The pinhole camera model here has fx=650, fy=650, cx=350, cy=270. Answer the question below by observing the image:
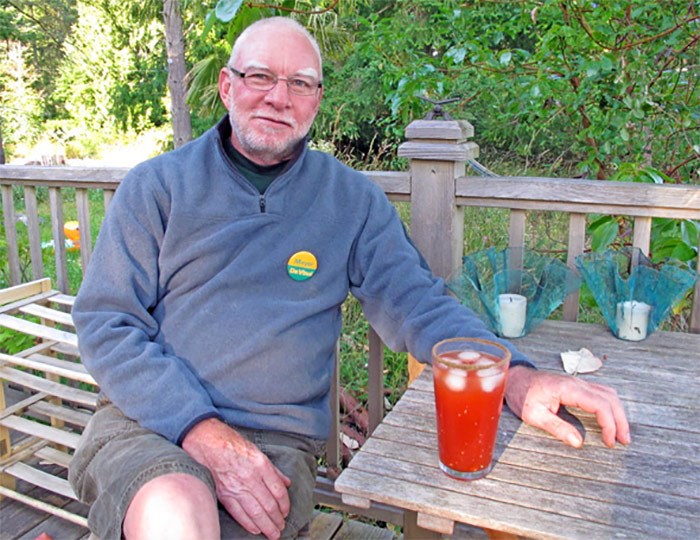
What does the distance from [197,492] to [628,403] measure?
0.87 m

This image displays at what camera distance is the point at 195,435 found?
53.6 inches

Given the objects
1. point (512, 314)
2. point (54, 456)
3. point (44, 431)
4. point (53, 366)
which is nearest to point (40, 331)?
point (53, 366)

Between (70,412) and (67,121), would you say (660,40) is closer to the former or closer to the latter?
(70,412)

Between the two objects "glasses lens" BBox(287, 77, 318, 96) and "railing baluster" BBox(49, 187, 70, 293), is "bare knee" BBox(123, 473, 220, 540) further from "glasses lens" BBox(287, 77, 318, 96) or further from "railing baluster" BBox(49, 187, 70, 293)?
"railing baluster" BBox(49, 187, 70, 293)

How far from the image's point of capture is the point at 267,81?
1727 mm

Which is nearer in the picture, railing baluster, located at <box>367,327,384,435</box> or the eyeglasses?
the eyeglasses

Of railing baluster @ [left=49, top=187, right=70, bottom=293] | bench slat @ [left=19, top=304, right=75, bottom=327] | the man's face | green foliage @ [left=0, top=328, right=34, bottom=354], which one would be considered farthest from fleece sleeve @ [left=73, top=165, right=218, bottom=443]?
green foliage @ [left=0, top=328, right=34, bottom=354]

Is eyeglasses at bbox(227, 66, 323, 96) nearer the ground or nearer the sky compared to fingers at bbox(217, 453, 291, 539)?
nearer the sky

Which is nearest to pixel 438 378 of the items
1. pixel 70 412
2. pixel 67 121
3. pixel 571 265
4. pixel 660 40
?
pixel 571 265

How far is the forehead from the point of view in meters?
1.71

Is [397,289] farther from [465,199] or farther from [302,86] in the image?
[302,86]

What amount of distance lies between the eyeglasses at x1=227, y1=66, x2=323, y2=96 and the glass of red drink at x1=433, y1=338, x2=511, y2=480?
3.14ft

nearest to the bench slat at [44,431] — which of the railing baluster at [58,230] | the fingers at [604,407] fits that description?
the railing baluster at [58,230]

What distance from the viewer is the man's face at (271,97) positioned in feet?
5.63
